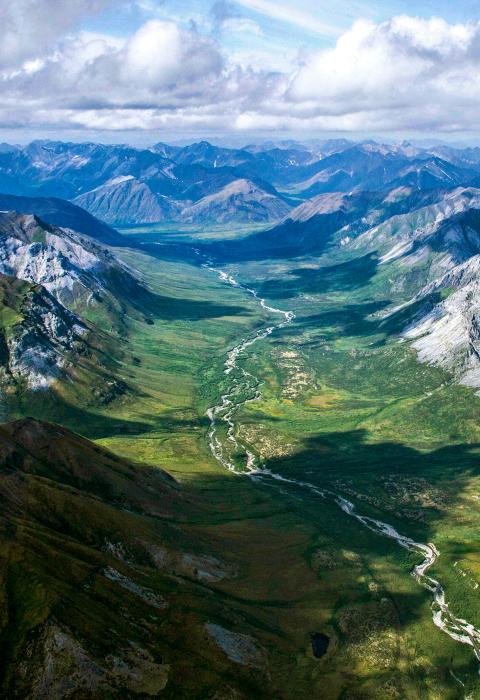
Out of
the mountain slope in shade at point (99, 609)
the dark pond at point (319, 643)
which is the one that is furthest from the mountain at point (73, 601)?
the dark pond at point (319, 643)

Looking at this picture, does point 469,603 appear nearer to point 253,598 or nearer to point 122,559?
point 253,598

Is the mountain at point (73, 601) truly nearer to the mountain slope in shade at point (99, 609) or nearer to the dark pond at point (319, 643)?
the mountain slope in shade at point (99, 609)

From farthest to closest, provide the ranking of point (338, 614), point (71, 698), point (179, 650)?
point (338, 614) → point (179, 650) → point (71, 698)

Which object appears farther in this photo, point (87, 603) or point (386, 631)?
point (386, 631)

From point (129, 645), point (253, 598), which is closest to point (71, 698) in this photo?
point (129, 645)

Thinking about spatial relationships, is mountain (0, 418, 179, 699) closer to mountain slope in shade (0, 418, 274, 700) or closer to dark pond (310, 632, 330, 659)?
mountain slope in shade (0, 418, 274, 700)

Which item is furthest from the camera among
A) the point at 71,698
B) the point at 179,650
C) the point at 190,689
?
the point at 179,650

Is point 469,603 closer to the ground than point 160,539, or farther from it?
closer to the ground

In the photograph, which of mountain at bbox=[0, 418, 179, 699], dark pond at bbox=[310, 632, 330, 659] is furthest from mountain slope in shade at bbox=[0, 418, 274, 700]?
dark pond at bbox=[310, 632, 330, 659]
